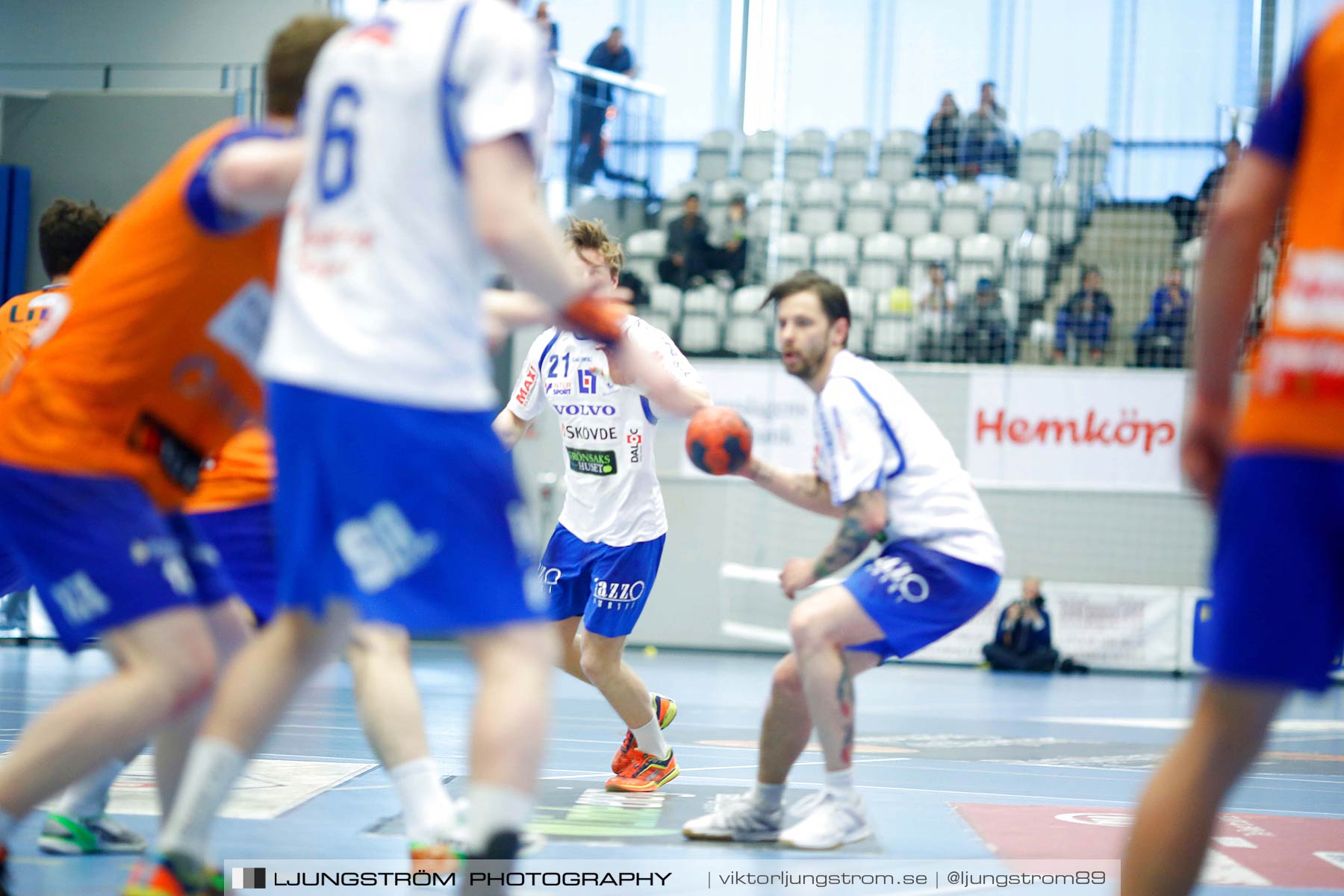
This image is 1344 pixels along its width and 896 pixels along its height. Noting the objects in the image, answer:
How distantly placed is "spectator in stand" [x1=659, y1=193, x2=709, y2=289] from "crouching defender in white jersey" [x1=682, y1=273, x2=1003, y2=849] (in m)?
12.3

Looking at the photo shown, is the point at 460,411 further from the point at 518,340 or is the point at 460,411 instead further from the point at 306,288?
the point at 518,340

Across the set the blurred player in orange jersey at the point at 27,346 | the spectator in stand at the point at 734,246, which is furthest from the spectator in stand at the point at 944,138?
the blurred player in orange jersey at the point at 27,346

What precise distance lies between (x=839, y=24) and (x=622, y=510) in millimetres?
12822

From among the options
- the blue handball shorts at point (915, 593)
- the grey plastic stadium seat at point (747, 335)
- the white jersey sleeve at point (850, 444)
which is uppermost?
the grey plastic stadium seat at point (747, 335)

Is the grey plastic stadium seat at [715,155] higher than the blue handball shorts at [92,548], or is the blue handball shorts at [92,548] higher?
the grey plastic stadium seat at [715,155]

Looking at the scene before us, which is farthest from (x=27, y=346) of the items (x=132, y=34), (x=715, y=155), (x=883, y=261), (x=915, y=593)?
(x=132, y=34)

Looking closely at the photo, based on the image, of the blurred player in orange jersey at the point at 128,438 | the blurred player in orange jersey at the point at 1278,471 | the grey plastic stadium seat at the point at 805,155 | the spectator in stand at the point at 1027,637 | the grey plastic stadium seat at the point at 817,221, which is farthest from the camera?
the grey plastic stadium seat at the point at 805,155

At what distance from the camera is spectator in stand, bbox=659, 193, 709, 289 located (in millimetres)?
16906

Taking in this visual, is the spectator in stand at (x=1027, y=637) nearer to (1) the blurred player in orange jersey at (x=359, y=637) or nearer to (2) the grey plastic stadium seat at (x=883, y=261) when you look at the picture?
(2) the grey plastic stadium seat at (x=883, y=261)

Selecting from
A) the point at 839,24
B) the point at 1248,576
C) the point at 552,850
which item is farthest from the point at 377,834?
the point at 839,24

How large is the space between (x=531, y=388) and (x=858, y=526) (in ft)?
8.70

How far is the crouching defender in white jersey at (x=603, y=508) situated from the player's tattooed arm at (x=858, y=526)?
149 cm

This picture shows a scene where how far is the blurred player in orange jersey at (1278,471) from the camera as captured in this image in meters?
2.18

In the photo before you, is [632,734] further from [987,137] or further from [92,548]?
[987,137]
